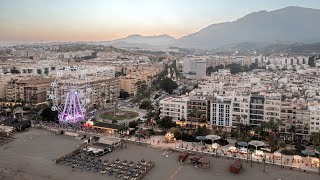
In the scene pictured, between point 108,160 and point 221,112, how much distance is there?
31.9 feet

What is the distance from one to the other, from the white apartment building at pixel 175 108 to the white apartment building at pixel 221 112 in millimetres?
2355

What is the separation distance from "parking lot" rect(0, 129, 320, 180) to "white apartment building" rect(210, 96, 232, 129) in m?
5.92

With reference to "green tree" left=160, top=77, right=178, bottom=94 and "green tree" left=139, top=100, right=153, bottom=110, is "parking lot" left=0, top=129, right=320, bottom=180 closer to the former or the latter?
"green tree" left=139, top=100, right=153, bottom=110

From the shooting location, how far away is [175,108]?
27328 millimetres

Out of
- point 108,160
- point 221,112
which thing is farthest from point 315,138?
point 108,160

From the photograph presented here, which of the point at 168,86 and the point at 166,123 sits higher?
the point at 168,86

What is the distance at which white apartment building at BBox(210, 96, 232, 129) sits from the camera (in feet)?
82.6

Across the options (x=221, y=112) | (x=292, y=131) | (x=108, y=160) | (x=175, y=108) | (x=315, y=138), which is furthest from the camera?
(x=175, y=108)

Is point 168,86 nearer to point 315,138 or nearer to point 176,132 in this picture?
point 176,132

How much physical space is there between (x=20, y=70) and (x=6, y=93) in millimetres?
19344

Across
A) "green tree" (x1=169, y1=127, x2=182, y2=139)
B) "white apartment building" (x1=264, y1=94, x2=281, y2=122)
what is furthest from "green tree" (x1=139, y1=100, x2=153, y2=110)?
"white apartment building" (x1=264, y1=94, x2=281, y2=122)

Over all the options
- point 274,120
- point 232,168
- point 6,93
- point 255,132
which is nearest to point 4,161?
point 232,168

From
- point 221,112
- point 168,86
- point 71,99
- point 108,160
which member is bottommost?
point 108,160

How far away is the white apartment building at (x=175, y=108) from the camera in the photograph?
27078mm
